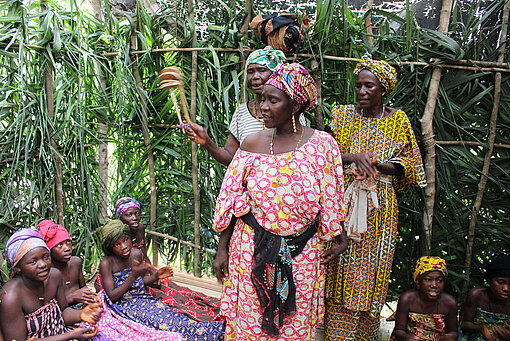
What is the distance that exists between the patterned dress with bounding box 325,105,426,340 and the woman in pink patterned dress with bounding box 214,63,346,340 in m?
0.53

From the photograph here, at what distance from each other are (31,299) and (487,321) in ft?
9.02

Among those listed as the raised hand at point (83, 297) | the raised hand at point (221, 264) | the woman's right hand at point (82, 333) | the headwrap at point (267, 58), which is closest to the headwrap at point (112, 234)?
the raised hand at point (83, 297)

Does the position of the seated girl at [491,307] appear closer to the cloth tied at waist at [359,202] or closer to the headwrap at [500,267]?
the headwrap at [500,267]

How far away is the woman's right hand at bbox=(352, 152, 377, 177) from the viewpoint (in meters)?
2.33

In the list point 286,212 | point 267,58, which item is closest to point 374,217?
point 286,212

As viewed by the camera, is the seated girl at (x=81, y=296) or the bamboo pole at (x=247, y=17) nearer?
the seated girl at (x=81, y=296)

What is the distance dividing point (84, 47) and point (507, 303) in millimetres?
3741

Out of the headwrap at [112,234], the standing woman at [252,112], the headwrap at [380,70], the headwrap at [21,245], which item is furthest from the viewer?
the headwrap at [112,234]

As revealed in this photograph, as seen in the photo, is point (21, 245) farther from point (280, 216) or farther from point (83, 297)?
point (280, 216)

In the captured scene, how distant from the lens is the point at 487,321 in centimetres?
260

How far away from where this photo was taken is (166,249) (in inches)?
150

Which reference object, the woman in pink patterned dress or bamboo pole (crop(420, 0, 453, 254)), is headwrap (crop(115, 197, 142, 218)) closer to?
the woman in pink patterned dress

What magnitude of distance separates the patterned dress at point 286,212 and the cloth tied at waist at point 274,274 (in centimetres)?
3

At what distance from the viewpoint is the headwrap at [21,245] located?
2.28 metres
